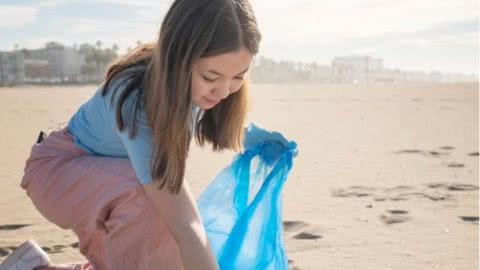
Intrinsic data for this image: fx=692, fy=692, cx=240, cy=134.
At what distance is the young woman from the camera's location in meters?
1.94

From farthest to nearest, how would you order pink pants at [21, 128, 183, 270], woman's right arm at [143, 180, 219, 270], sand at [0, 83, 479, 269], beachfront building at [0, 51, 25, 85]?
1. beachfront building at [0, 51, 25, 85]
2. sand at [0, 83, 479, 269]
3. pink pants at [21, 128, 183, 270]
4. woman's right arm at [143, 180, 219, 270]

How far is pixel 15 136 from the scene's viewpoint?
27.1 ft

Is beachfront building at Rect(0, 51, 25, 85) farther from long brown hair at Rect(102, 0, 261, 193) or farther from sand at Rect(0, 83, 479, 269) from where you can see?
long brown hair at Rect(102, 0, 261, 193)

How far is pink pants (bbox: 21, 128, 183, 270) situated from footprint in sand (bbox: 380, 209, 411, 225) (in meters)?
1.55

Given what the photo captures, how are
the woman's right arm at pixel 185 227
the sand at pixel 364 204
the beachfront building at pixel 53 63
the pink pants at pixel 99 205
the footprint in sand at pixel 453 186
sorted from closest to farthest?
the woman's right arm at pixel 185 227, the pink pants at pixel 99 205, the sand at pixel 364 204, the footprint in sand at pixel 453 186, the beachfront building at pixel 53 63

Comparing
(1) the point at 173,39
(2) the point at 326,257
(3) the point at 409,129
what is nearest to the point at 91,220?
(1) the point at 173,39

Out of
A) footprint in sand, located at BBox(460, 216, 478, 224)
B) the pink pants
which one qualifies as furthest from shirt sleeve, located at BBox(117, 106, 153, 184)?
footprint in sand, located at BBox(460, 216, 478, 224)

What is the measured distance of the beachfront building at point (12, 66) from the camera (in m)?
71.5

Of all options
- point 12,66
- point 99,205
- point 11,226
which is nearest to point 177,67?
point 99,205

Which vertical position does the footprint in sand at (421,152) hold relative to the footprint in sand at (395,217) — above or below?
below

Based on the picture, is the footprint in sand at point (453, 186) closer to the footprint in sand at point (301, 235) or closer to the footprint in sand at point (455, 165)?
the footprint in sand at point (455, 165)

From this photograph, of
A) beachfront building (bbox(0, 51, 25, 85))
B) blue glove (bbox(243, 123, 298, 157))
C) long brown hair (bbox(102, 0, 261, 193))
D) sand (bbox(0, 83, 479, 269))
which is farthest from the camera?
beachfront building (bbox(0, 51, 25, 85))

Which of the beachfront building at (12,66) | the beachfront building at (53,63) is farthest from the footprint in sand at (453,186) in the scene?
the beachfront building at (12,66)

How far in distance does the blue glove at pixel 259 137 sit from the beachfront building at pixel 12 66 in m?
71.1
